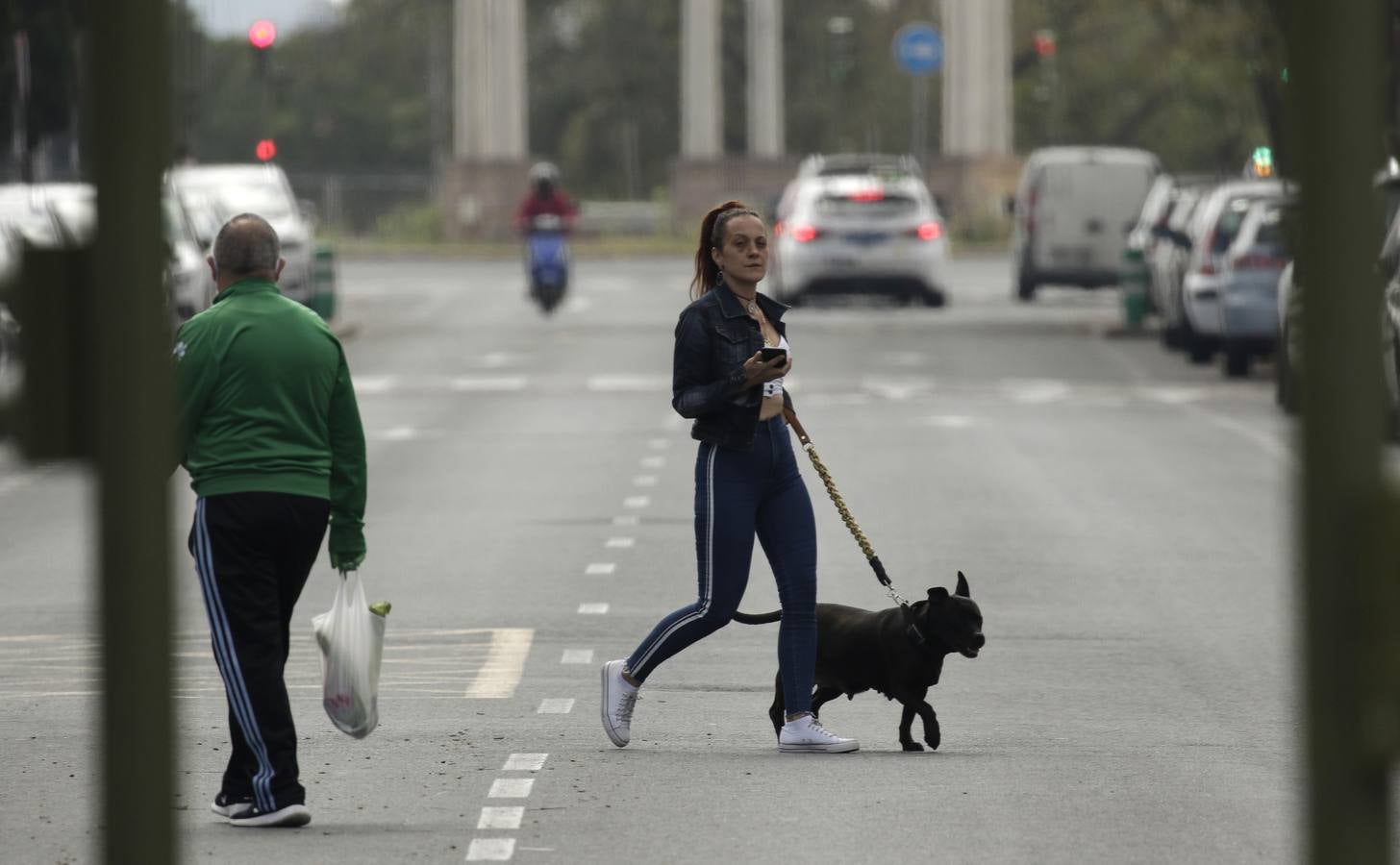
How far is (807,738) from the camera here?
8.90 metres

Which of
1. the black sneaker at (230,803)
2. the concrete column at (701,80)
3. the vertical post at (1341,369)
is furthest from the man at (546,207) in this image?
the concrete column at (701,80)

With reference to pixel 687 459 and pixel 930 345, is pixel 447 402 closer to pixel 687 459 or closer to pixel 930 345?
pixel 687 459

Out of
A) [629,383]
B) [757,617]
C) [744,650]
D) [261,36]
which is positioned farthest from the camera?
[261,36]

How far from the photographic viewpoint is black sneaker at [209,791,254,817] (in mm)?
7836

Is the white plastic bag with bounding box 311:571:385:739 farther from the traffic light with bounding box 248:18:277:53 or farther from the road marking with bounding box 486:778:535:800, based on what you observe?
the traffic light with bounding box 248:18:277:53

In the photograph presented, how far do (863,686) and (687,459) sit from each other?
1035 centimetres

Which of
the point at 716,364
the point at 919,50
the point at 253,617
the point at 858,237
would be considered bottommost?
the point at 858,237

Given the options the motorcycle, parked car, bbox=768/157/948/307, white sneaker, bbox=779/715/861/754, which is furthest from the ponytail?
the motorcycle

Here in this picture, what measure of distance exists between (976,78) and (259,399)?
58668 mm

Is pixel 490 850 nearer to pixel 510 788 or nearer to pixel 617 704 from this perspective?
pixel 510 788

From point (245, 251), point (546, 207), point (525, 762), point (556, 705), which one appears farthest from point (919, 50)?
point (245, 251)

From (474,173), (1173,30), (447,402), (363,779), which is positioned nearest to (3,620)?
(363,779)

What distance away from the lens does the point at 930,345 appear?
102 ft

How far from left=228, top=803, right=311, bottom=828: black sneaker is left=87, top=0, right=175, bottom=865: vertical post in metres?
3.42
